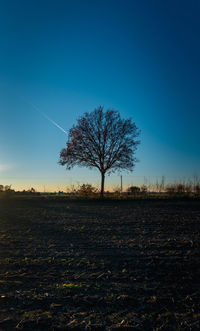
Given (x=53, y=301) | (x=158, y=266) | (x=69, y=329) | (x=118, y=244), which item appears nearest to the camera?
(x=69, y=329)

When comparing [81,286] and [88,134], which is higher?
[88,134]

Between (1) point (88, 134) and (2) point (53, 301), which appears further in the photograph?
(1) point (88, 134)

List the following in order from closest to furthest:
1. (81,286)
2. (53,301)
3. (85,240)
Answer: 1. (53,301)
2. (81,286)
3. (85,240)

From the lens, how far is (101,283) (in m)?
2.78

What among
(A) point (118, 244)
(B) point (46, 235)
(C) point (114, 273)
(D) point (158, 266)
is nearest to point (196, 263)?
(D) point (158, 266)

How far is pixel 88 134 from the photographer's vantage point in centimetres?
2173

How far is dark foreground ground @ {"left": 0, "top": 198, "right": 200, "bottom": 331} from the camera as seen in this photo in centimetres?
204

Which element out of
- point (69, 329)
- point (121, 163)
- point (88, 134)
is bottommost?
point (69, 329)

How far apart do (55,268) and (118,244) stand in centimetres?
161

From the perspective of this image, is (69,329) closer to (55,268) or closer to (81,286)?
(81,286)

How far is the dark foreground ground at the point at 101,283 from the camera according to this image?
2043 millimetres

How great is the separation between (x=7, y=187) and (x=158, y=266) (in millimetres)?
20886

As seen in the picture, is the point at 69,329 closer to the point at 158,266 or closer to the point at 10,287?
the point at 10,287

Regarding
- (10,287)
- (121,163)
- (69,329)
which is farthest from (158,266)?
(121,163)
